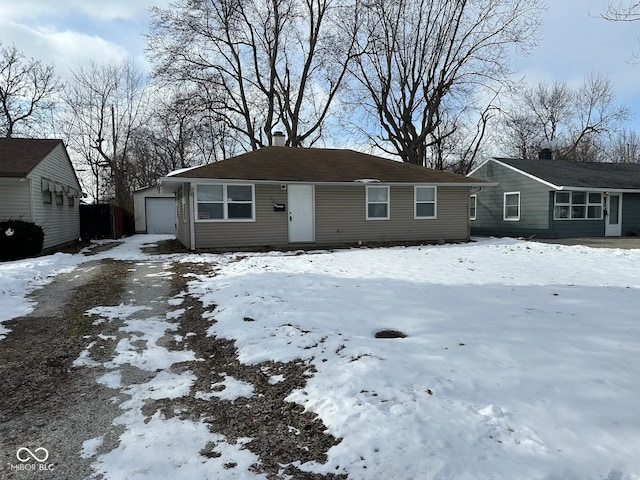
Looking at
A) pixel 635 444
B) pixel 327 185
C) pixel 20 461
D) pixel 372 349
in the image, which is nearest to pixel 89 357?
pixel 20 461

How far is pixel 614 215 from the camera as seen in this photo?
771 inches

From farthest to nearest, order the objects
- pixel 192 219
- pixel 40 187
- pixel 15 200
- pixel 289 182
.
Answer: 1. pixel 289 182
2. pixel 40 187
3. pixel 192 219
4. pixel 15 200

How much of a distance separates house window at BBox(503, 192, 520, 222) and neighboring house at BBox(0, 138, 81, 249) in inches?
750

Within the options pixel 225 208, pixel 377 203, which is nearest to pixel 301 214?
pixel 225 208

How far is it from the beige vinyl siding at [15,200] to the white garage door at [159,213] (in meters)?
12.7

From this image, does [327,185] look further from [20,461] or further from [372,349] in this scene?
[20,461]

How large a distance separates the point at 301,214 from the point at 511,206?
11.2m

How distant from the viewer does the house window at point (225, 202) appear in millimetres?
13492

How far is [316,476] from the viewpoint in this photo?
244cm

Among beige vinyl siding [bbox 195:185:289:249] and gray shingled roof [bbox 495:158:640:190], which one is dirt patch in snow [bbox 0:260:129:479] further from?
gray shingled roof [bbox 495:158:640:190]

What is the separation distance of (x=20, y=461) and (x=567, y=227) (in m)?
20.4

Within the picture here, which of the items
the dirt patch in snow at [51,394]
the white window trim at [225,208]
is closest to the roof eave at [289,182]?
the white window trim at [225,208]

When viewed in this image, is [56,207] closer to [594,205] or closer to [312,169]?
[312,169]

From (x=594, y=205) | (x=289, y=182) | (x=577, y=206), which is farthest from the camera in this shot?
(x=594, y=205)
